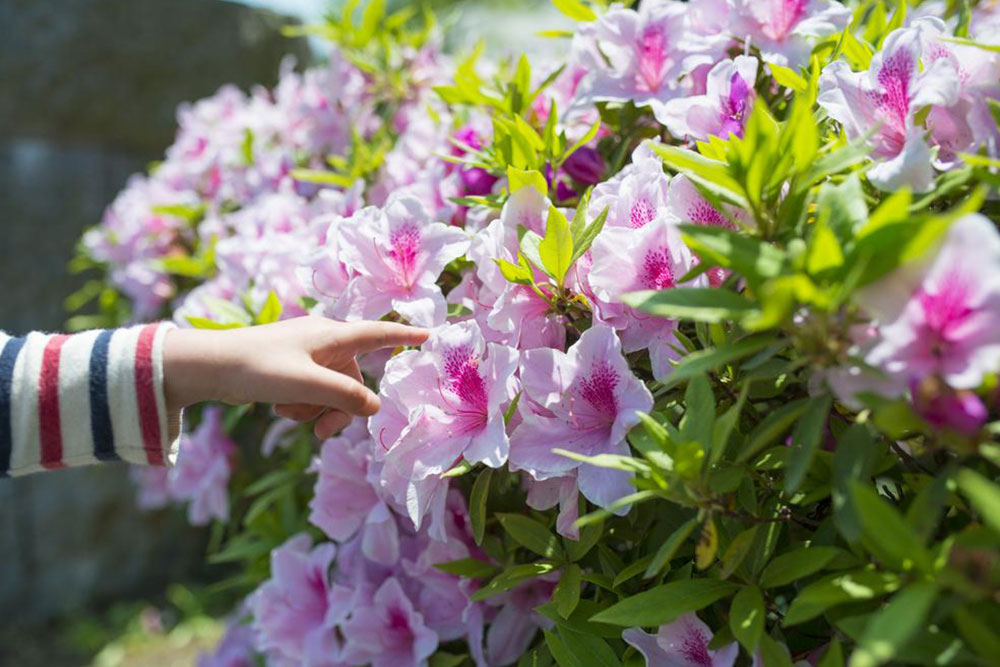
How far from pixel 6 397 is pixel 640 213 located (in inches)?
24.3

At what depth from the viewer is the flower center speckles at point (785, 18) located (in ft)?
3.17

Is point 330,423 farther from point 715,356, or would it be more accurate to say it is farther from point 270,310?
point 715,356

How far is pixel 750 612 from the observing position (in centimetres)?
68

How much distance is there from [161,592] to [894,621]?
3.84 metres

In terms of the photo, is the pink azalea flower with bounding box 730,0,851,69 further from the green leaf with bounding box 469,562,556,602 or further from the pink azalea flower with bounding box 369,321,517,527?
the green leaf with bounding box 469,562,556,602

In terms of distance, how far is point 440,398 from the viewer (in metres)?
0.81

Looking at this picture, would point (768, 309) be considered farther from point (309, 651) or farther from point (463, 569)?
point (309, 651)

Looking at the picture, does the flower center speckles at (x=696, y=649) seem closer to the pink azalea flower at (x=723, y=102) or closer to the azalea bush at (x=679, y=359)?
the azalea bush at (x=679, y=359)

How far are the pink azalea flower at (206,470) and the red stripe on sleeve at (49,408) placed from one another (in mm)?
711

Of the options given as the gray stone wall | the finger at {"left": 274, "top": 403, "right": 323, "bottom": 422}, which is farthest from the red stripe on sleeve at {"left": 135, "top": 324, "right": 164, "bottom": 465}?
the gray stone wall

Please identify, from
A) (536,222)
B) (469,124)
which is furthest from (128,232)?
(536,222)

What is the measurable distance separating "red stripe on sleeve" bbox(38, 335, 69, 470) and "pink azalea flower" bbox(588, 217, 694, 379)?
20.4 inches

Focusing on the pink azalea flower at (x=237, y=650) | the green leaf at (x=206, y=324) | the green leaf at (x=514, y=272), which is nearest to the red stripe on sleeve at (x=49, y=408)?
the green leaf at (x=206, y=324)

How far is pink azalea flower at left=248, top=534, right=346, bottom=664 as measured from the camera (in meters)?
1.09
